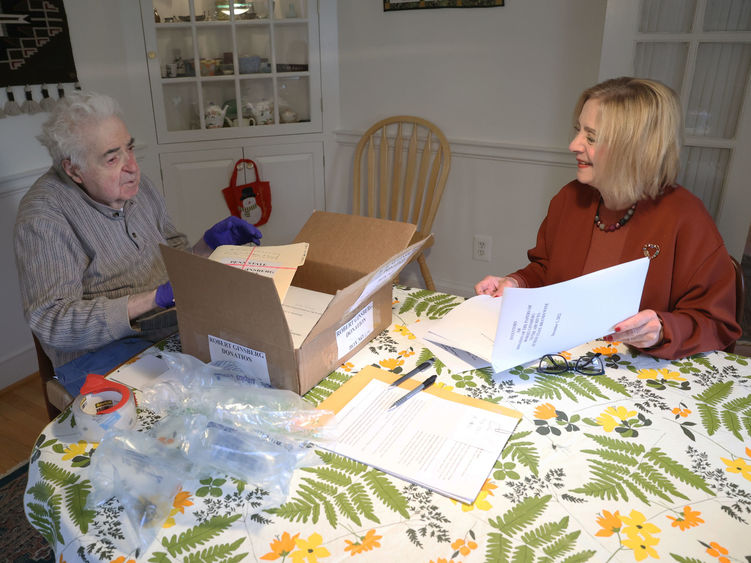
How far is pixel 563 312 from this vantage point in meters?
1.05

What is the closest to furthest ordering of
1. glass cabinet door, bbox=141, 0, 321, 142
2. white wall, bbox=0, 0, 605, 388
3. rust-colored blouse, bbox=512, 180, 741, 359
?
rust-colored blouse, bbox=512, 180, 741, 359, white wall, bbox=0, 0, 605, 388, glass cabinet door, bbox=141, 0, 321, 142

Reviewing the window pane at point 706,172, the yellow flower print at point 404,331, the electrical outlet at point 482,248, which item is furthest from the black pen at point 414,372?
the electrical outlet at point 482,248

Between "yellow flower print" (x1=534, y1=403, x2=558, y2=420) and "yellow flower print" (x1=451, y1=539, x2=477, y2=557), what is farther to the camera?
"yellow flower print" (x1=534, y1=403, x2=558, y2=420)

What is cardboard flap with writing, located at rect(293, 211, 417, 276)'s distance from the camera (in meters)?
1.28

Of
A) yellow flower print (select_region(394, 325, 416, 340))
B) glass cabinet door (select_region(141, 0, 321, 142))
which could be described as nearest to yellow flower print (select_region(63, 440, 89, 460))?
yellow flower print (select_region(394, 325, 416, 340))

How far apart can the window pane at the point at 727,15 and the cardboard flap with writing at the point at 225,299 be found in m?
1.82

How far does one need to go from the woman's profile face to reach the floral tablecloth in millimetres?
623

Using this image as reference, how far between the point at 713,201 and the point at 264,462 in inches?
74.6

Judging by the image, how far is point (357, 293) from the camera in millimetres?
1043

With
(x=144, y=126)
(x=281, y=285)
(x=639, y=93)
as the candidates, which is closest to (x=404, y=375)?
(x=281, y=285)

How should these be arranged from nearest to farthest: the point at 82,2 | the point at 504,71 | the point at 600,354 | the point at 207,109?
the point at 600,354 → the point at 82,2 → the point at 504,71 → the point at 207,109

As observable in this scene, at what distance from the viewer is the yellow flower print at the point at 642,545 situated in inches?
28.8

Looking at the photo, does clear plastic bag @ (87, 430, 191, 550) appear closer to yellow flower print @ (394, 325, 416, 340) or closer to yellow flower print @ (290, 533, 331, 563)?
yellow flower print @ (290, 533, 331, 563)

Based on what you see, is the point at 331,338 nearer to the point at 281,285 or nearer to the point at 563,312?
the point at 281,285
